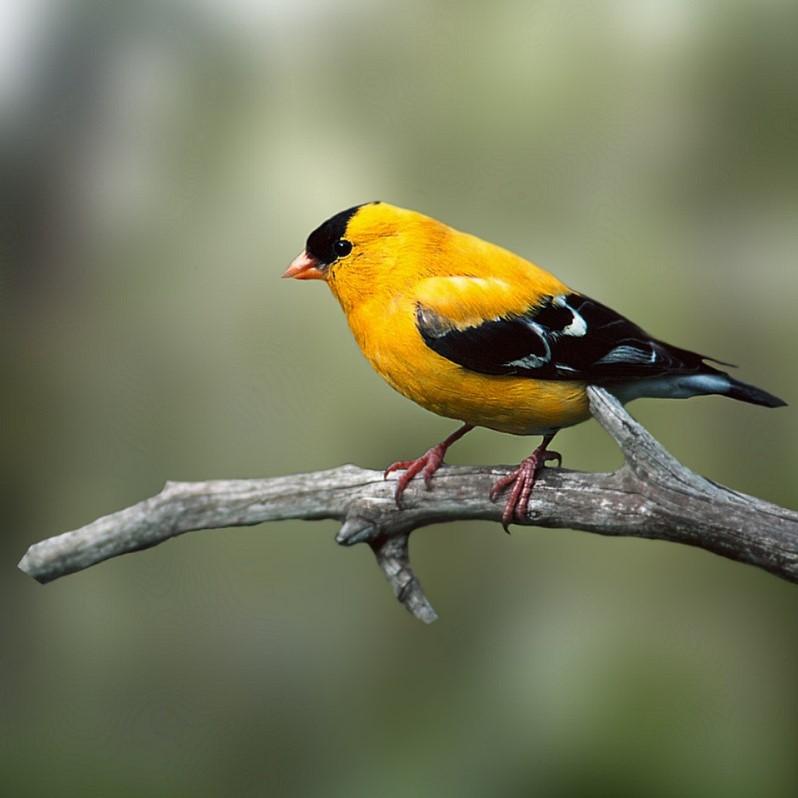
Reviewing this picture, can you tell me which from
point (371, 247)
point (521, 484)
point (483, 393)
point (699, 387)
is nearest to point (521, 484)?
point (521, 484)

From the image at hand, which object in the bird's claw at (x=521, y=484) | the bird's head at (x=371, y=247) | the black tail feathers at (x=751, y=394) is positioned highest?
the bird's head at (x=371, y=247)

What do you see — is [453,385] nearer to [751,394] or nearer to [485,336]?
[485,336]

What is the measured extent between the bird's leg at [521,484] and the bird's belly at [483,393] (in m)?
0.06

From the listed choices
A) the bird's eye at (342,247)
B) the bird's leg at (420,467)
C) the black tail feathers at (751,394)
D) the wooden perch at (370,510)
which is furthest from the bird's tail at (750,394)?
the bird's eye at (342,247)

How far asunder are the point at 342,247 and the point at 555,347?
43 centimetres

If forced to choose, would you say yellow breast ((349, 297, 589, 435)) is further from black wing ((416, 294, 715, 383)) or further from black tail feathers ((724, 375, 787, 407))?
black tail feathers ((724, 375, 787, 407))

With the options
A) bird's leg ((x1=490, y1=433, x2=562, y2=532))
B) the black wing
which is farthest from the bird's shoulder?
bird's leg ((x1=490, y1=433, x2=562, y2=532))

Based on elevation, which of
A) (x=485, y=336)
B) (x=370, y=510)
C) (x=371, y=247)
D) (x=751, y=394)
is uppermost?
(x=371, y=247)

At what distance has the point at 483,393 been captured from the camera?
1.84 metres

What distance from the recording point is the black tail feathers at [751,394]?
6.12 ft

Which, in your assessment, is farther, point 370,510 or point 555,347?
point 370,510

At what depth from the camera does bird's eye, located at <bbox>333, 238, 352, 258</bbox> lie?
6.29 feet

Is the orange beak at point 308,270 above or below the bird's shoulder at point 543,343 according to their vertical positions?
above

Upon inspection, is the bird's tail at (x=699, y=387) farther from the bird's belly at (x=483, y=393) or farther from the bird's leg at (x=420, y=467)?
the bird's leg at (x=420, y=467)
